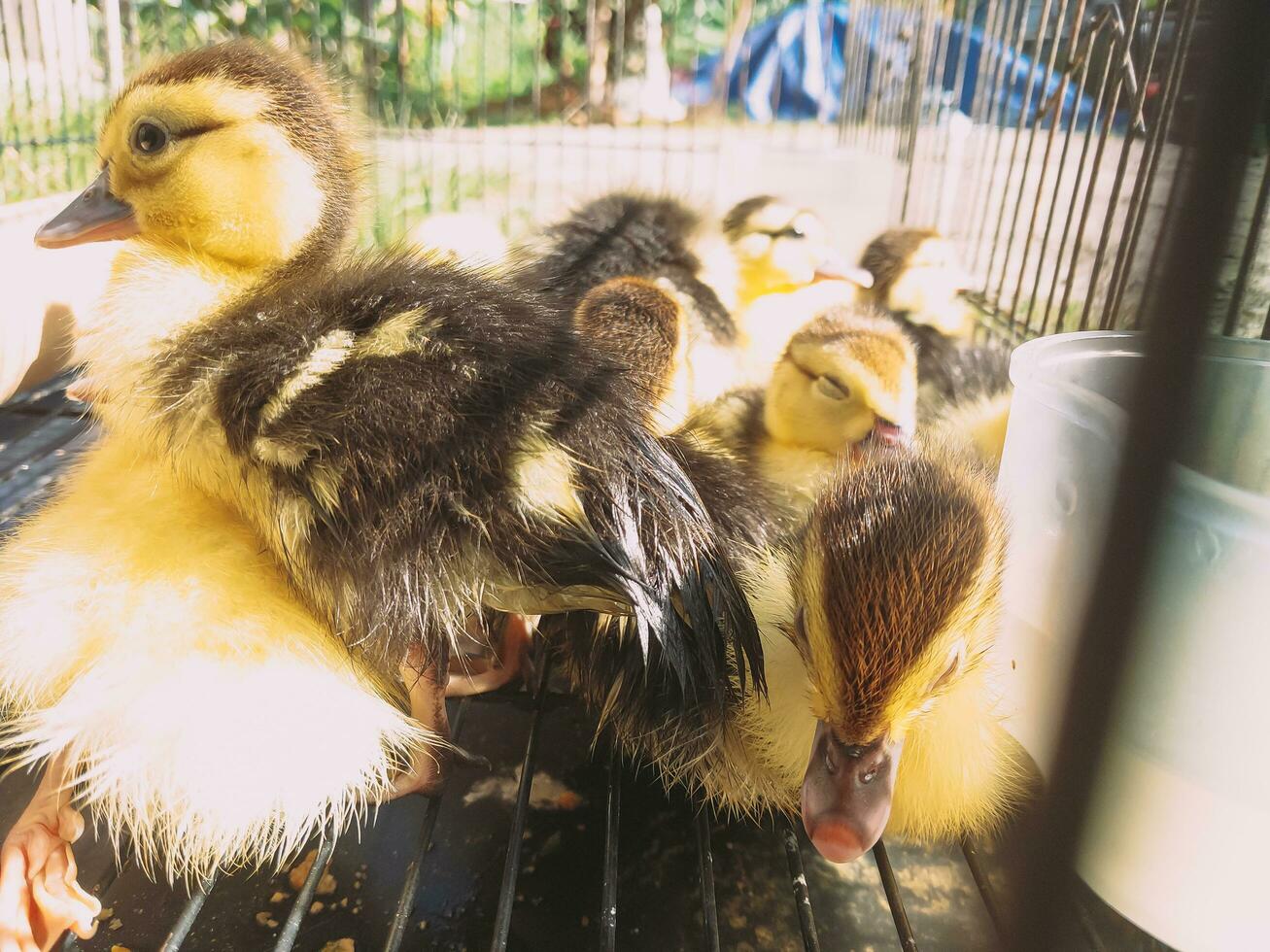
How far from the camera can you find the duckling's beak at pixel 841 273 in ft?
6.93

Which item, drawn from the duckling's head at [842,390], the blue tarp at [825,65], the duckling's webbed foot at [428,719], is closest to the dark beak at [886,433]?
the duckling's head at [842,390]

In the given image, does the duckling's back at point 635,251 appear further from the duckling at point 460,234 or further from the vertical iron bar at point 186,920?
the vertical iron bar at point 186,920

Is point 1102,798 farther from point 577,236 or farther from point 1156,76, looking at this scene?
point 577,236

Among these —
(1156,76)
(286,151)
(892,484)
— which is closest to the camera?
(892,484)

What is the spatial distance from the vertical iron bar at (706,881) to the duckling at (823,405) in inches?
19.2

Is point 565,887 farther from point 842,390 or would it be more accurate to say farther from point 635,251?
point 635,251

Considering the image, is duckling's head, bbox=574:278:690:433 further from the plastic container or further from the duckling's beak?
the duckling's beak

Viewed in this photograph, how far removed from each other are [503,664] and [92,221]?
0.70 meters

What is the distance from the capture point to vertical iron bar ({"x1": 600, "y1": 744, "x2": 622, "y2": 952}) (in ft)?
2.56

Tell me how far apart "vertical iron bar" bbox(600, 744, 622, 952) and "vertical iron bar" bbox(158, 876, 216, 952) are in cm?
36

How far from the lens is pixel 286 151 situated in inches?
37.5

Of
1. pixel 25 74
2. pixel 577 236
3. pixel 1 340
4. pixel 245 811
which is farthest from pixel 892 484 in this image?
pixel 25 74

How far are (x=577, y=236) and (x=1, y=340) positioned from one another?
103 cm

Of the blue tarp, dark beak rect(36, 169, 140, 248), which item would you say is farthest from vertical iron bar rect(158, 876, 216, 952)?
the blue tarp
